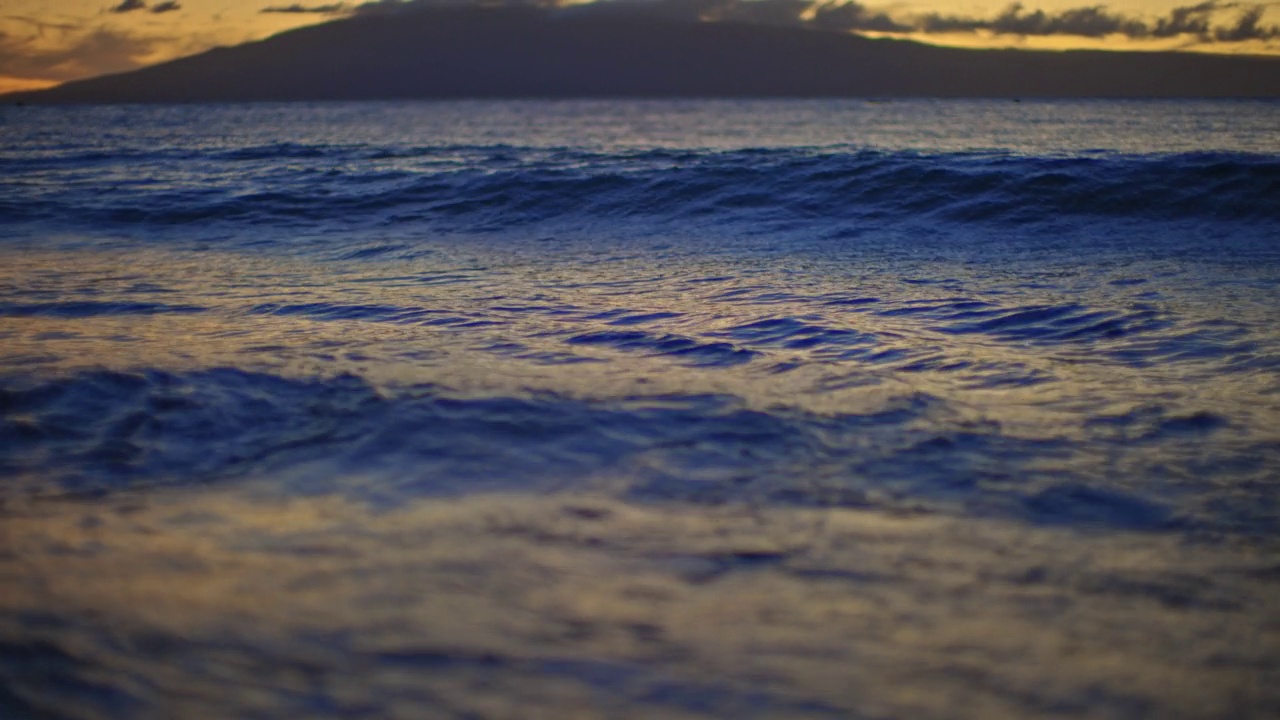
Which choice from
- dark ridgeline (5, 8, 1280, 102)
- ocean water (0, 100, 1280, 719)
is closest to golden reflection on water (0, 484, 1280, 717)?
ocean water (0, 100, 1280, 719)

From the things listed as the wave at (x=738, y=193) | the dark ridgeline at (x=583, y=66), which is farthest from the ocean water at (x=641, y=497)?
the dark ridgeline at (x=583, y=66)

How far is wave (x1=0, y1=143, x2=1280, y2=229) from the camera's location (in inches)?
391

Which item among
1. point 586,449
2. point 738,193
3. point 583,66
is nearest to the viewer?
point 586,449

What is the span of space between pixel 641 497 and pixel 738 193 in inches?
370

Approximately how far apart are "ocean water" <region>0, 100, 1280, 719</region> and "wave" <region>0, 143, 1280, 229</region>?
13.3 feet

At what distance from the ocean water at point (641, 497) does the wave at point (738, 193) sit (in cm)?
406

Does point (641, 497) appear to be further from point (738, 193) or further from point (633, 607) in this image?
point (738, 193)

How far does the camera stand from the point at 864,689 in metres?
1.54

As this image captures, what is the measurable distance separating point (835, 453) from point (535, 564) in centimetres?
111

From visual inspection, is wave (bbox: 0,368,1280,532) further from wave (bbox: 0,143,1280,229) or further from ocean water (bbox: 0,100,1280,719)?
wave (bbox: 0,143,1280,229)

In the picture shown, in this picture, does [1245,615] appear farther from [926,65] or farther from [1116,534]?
[926,65]

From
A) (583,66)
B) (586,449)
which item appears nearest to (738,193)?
(586,449)

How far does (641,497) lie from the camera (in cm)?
239

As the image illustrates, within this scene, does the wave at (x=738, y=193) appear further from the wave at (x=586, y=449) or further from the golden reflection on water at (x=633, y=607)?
the golden reflection on water at (x=633, y=607)
